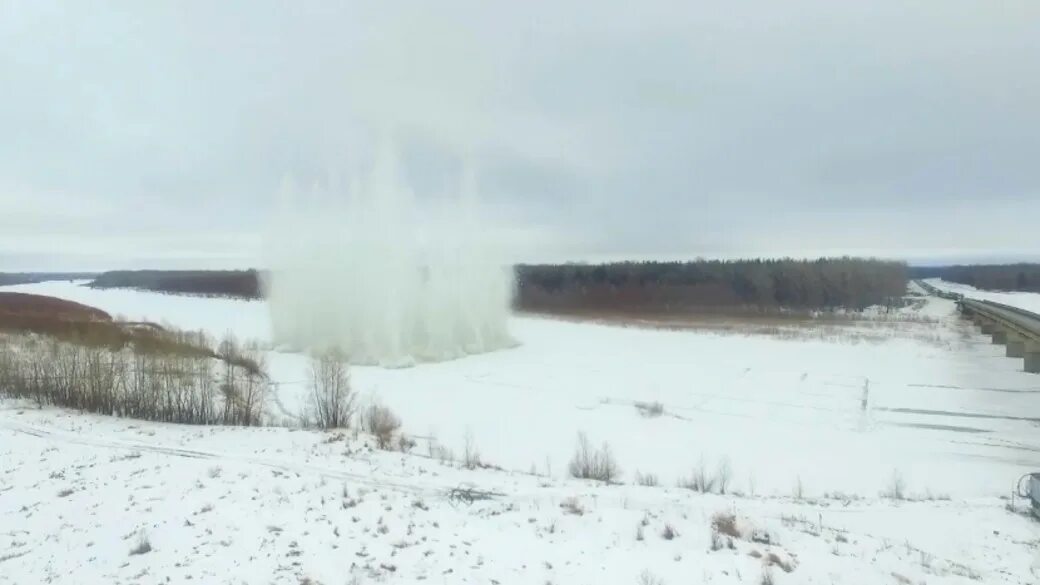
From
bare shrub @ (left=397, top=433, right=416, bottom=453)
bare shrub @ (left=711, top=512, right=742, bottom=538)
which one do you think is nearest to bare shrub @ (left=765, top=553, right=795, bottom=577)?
bare shrub @ (left=711, top=512, right=742, bottom=538)

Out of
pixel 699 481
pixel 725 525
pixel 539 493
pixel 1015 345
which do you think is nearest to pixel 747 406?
pixel 699 481

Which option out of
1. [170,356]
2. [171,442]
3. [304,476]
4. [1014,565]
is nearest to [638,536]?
[1014,565]

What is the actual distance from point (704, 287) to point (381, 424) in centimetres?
10190

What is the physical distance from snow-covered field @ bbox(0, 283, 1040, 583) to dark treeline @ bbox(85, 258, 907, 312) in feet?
242

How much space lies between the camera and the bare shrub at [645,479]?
742 inches

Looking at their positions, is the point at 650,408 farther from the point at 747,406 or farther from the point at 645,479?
the point at 645,479

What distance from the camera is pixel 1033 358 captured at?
41688mm

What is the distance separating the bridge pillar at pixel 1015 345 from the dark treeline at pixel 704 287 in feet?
184

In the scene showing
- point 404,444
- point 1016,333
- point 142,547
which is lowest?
point 404,444

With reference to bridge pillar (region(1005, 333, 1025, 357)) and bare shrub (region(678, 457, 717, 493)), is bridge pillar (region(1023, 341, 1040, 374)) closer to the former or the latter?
bridge pillar (region(1005, 333, 1025, 357))

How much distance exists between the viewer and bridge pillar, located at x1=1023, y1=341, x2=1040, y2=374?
41469 millimetres

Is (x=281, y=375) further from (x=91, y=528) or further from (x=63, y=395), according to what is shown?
(x=91, y=528)

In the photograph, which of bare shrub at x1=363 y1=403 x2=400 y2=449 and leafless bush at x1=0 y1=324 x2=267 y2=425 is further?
Answer: leafless bush at x1=0 y1=324 x2=267 y2=425

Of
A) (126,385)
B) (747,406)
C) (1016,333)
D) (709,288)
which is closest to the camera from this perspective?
(126,385)
